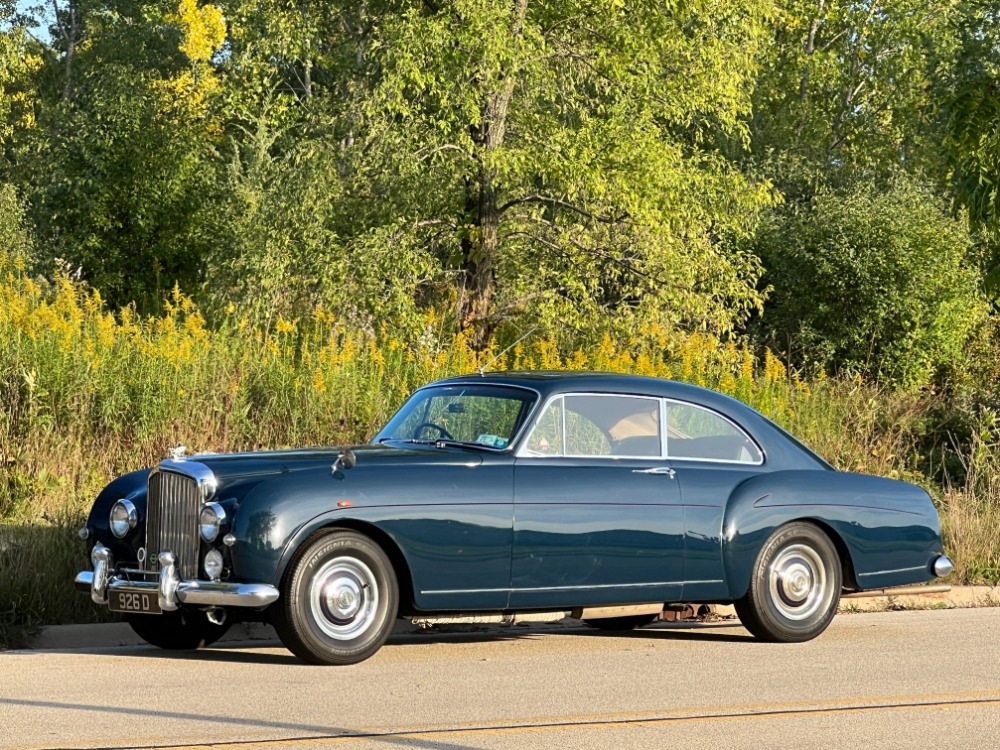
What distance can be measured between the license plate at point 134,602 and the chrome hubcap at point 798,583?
391 cm

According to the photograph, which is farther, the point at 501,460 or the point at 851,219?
the point at 851,219

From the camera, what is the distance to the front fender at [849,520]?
10.2 metres

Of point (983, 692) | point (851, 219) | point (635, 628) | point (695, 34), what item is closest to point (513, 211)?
point (695, 34)

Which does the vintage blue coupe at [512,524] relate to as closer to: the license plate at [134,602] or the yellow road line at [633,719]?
the license plate at [134,602]

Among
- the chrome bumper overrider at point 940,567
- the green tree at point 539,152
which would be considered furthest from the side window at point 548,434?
the green tree at point 539,152

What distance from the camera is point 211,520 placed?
8.84m

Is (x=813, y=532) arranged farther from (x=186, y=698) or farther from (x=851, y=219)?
(x=851, y=219)

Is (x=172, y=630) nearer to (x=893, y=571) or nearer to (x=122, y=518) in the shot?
(x=122, y=518)

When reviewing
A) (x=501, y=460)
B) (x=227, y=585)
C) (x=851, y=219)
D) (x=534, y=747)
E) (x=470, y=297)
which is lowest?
(x=534, y=747)

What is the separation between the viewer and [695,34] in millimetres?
23359

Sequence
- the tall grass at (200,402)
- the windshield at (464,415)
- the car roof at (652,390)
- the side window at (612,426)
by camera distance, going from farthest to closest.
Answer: the tall grass at (200,402)
the car roof at (652,390)
the side window at (612,426)
the windshield at (464,415)

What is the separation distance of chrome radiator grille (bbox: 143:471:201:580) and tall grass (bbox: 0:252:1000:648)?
179 centimetres

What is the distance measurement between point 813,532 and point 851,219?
1722 centimetres

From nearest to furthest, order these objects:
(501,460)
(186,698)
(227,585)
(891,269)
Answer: (186,698), (227,585), (501,460), (891,269)
